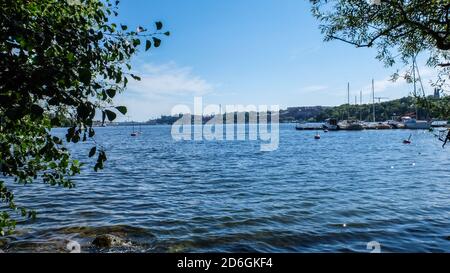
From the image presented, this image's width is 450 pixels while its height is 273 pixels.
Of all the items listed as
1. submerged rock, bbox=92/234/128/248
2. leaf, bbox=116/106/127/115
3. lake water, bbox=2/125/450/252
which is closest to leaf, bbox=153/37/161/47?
leaf, bbox=116/106/127/115


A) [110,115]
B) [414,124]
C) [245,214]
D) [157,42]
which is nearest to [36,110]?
[110,115]

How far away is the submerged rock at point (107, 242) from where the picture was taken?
14.5 m

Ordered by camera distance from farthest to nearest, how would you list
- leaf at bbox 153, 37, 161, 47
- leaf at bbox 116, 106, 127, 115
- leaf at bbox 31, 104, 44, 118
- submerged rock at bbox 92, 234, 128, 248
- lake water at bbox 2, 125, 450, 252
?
lake water at bbox 2, 125, 450, 252, submerged rock at bbox 92, 234, 128, 248, leaf at bbox 153, 37, 161, 47, leaf at bbox 116, 106, 127, 115, leaf at bbox 31, 104, 44, 118

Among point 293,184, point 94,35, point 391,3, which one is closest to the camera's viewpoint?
point 94,35

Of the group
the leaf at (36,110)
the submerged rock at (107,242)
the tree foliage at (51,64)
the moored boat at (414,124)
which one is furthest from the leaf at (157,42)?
the moored boat at (414,124)

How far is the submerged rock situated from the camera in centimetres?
1445

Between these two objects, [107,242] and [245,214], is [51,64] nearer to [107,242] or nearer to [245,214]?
[107,242]

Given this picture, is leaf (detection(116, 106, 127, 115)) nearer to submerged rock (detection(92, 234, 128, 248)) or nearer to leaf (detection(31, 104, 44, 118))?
leaf (detection(31, 104, 44, 118))

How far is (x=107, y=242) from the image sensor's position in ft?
47.8
